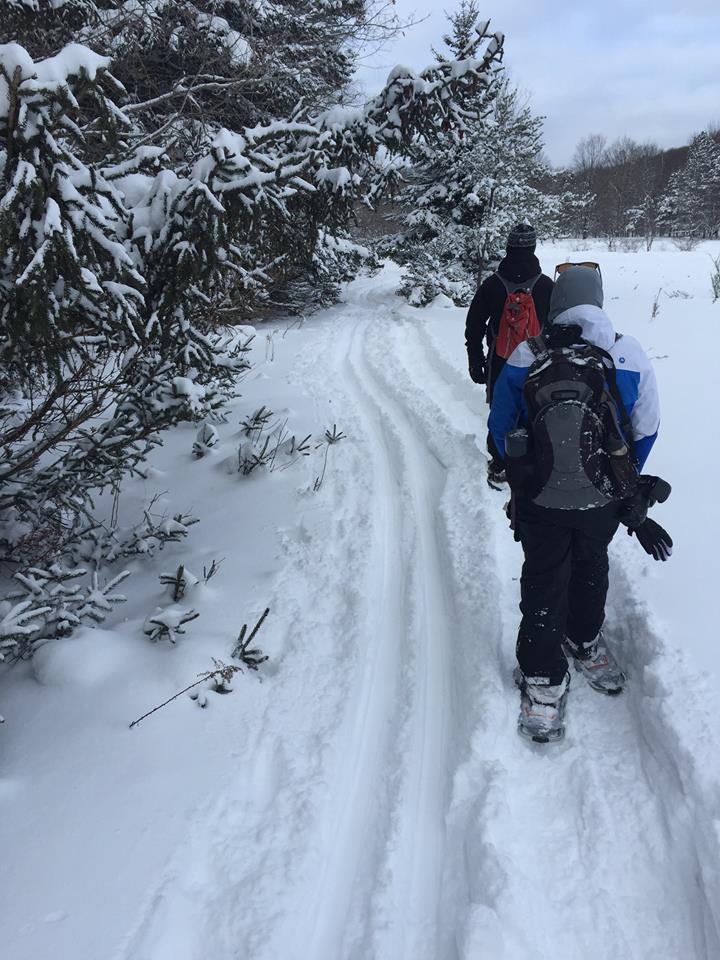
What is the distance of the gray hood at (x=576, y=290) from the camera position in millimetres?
2520

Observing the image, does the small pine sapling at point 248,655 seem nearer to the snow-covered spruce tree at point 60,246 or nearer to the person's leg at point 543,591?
the person's leg at point 543,591

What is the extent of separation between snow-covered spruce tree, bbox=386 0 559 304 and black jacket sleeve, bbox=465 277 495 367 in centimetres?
1020

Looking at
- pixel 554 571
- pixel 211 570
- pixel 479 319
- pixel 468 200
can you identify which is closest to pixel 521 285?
pixel 479 319

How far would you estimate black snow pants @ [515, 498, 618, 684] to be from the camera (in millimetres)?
2602

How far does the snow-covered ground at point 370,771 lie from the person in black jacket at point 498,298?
1.27 metres

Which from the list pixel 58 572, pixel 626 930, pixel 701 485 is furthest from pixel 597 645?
pixel 58 572

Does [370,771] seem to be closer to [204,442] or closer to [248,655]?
[248,655]

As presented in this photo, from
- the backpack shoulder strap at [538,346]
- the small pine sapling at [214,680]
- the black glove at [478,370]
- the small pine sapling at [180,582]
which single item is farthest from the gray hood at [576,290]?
the small pine sapling at [180,582]

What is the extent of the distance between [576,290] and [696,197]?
178ft

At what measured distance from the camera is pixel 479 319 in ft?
15.1

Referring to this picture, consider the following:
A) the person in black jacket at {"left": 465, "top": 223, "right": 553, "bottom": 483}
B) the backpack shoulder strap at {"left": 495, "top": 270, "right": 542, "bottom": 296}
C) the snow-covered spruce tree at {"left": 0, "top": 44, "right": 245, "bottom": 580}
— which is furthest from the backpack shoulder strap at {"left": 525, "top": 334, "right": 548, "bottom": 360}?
the backpack shoulder strap at {"left": 495, "top": 270, "right": 542, "bottom": 296}

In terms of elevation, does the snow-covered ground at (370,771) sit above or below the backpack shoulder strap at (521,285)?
below

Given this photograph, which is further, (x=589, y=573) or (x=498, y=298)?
(x=498, y=298)

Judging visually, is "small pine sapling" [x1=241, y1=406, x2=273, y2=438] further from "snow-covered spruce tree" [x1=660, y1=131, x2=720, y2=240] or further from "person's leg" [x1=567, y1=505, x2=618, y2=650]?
"snow-covered spruce tree" [x1=660, y1=131, x2=720, y2=240]
